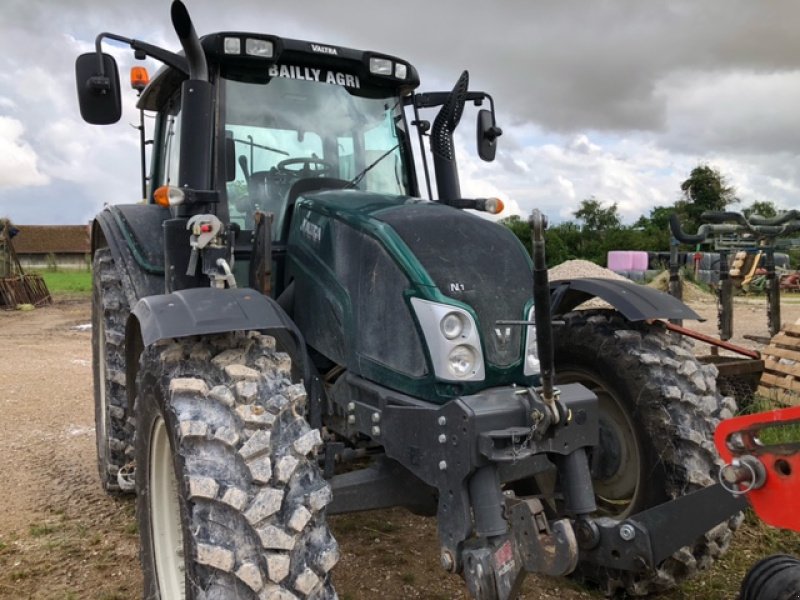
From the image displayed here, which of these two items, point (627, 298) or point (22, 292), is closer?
point (627, 298)

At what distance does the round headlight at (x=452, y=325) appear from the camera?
2.80 m

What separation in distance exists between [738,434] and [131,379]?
2.86 metres

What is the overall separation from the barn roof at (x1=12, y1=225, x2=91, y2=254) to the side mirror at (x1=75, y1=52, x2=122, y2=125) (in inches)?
2240

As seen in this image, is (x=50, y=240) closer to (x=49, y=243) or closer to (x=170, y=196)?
(x=49, y=243)

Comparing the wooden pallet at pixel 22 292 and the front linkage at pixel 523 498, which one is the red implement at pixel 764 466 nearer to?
the front linkage at pixel 523 498

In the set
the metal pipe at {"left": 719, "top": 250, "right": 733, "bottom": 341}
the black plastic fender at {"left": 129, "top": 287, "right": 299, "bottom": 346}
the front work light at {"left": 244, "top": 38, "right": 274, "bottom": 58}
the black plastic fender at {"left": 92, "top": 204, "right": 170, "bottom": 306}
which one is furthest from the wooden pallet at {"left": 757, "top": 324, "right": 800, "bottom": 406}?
the black plastic fender at {"left": 92, "top": 204, "right": 170, "bottom": 306}

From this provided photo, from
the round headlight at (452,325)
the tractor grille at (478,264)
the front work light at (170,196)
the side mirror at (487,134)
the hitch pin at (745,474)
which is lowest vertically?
the hitch pin at (745,474)

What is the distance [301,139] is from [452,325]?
1.64m

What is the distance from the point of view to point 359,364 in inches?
123

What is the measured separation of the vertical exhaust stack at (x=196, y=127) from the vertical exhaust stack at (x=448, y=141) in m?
1.36

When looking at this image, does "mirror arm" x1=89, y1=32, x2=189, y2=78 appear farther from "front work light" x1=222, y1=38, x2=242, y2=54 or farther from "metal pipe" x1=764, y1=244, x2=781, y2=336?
"metal pipe" x1=764, y1=244, x2=781, y2=336

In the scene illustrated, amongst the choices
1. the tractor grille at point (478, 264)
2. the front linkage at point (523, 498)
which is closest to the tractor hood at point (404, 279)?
the tractor grille at point (478, 264)

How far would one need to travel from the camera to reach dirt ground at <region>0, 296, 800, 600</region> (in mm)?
3730

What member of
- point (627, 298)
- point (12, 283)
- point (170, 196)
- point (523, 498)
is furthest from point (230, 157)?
point (12, 283)
